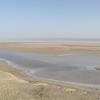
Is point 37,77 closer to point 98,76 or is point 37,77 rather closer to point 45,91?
point 98,76

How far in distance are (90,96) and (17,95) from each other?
10.9 ft

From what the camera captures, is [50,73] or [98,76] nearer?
[98,76]

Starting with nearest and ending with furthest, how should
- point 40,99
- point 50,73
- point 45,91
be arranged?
point 40,99 → point 45,91 → point 50,73

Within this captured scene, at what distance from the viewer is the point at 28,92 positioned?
11695mm

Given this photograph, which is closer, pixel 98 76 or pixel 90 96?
pixel 90 96

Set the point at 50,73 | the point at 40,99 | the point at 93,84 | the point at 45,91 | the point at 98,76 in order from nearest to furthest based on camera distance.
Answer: the point at 40,99, the point at 45,91, the point at 93,84, the point at 98,76, the point at 50,73

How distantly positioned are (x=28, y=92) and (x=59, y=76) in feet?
31.4

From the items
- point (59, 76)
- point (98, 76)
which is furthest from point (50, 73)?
point (98, 76)

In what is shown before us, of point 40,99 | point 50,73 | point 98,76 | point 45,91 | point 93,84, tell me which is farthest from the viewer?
point 50,73

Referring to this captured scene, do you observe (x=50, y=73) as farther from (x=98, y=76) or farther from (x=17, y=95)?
(x=17, y=95)

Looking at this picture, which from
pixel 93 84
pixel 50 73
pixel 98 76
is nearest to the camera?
pixel 93 84

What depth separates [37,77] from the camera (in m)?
20.9

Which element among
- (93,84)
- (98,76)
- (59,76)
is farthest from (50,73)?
(93,84)

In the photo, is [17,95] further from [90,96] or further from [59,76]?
[59,76]
